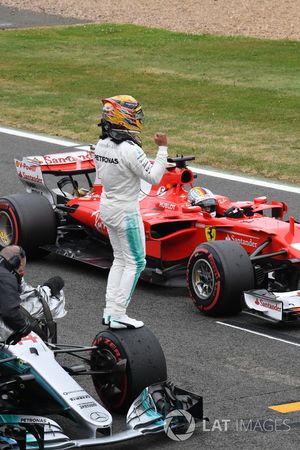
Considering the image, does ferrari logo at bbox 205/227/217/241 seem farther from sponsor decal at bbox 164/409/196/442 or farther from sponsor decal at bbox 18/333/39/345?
sponsor decal at bbox 164/409/196/442

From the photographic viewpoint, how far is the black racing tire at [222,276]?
1137 cm

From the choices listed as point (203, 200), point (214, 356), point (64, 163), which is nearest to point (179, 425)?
point (214, 356)

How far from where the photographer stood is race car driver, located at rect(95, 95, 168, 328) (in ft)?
32.1

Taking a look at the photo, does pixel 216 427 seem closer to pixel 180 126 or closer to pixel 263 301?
pixel 263 301

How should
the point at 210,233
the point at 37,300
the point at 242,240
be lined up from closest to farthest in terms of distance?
the point at 37,300
the point at 242,240
the point at 210,233

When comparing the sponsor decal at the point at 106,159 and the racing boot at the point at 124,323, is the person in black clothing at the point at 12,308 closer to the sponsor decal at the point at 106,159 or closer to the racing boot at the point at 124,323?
the racing boot at the point at 124,323

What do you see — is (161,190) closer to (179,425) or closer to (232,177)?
(179,425)

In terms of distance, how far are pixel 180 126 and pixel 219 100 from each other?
264cm

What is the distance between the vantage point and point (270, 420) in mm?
8992

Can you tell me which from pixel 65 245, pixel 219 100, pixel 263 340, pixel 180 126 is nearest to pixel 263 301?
pixel 263 340

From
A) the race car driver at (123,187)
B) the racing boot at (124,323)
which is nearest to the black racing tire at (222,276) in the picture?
the race car driver at (123,187)

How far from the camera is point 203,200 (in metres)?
12.7

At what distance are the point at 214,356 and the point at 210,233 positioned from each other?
2173 mm

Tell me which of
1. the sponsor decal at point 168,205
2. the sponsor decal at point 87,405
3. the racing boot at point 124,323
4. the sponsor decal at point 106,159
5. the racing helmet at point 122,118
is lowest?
the sponsor decal at point 87,405
